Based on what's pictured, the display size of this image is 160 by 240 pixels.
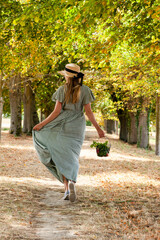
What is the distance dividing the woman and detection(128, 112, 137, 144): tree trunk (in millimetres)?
19593

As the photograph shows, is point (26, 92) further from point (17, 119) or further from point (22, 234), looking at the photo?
point (22, 234)

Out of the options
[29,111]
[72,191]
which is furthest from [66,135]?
[29,111]

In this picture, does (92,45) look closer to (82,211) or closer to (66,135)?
(66,135)

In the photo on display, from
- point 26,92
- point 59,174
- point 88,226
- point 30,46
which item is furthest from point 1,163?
point 26,92

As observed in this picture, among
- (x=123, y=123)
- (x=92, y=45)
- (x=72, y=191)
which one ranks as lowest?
(x=72, y=191)

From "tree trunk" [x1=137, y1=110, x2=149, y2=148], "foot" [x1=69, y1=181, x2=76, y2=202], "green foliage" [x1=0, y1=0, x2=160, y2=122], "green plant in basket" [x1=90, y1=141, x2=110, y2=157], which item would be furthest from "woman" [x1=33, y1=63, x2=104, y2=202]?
"tree trunk" [x1=137, y1=110, x2=149, y2=148]

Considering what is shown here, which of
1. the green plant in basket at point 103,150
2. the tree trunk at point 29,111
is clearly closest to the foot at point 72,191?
the green plant in basket at point 103,150

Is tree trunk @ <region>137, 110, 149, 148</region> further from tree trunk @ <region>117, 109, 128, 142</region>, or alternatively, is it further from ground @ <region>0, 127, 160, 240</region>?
ground @ <region>0, 127, 160, 240</region>

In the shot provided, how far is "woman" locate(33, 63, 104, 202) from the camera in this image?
5.95 meters

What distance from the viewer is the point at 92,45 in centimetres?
758

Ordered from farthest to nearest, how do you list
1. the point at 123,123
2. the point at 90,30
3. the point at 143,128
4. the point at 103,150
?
the point at 123,123
the point at 143,128
the point at 90,30
the point at 103,150

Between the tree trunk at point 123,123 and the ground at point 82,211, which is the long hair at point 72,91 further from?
the tree trunk at point 123,123

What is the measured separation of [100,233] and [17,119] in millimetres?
20847

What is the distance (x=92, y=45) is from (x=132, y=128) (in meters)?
18.6
